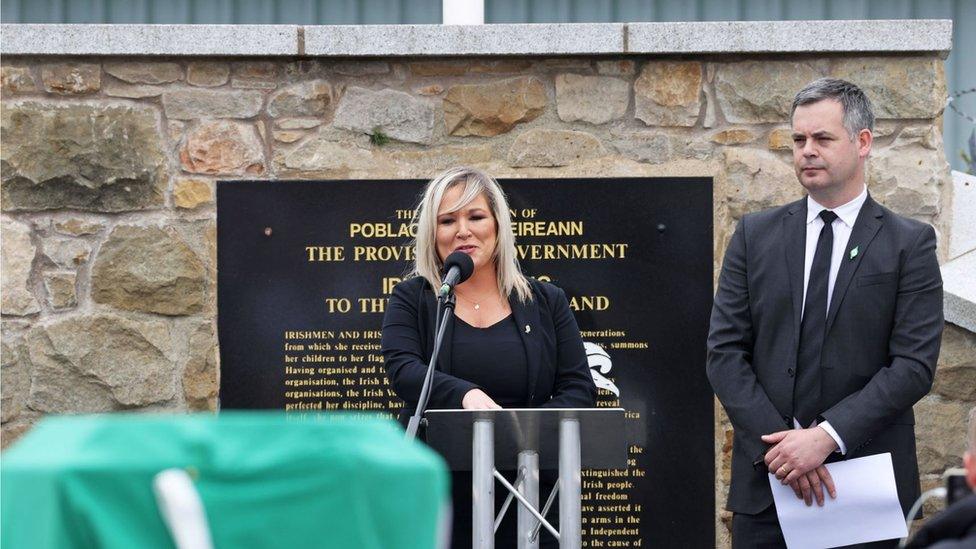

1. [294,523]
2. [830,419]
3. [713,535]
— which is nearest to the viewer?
[294,523]

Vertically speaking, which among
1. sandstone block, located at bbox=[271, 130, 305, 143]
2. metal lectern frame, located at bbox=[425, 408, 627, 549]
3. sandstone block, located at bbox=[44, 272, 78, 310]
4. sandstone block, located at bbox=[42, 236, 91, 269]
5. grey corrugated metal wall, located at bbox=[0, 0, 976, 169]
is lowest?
metal lectern frame, located at bbox=[425, 408, 627, 549]

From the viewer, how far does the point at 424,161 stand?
5.29 metres

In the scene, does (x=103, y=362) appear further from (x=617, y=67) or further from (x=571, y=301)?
(x=617, y=67)

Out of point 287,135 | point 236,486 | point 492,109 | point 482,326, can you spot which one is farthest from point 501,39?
point 236,486

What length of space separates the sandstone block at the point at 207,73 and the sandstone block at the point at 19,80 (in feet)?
2.10

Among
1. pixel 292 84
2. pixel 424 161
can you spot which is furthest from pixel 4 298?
pixel 424 161

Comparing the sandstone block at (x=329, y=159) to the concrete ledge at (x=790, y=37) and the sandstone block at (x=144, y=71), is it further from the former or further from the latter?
the concrete ledge at (x=790, y=37)

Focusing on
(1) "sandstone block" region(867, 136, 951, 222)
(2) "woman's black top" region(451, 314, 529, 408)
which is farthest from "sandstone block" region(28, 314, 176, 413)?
(1) "sandstone block" region(867, 136, 951, 222)

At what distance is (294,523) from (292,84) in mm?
4137

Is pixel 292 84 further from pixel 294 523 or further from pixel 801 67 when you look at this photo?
pixel 294 523

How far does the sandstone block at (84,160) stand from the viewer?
17.3ft

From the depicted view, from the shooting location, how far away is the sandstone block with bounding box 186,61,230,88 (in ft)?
17.5

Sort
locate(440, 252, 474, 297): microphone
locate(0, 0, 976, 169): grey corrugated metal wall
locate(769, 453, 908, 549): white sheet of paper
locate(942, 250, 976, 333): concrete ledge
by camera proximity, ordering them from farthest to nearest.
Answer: locate(0, 0, 976, 169): grey corrugated metal wall
locate(942, 250, 976, 333): concrete ledge
locate(769, 453, 908, 549): white sheet of paper
locate(440, 252, 474, 297): microphone

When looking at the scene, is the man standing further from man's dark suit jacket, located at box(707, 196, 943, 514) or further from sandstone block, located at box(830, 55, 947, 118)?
sandstone block, located at box(830, 55, 947, 118)
